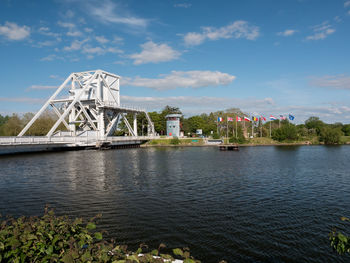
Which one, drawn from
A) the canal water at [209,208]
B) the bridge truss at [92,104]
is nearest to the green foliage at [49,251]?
the canal water at [209,208]

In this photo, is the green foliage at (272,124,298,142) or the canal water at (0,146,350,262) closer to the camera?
the canal water at (0,146,350,262)

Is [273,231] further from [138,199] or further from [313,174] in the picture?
[313,174]

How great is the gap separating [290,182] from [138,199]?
1703cm

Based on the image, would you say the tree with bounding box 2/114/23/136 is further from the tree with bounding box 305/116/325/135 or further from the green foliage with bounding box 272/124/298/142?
the tree with bounding box 305/116/325/135

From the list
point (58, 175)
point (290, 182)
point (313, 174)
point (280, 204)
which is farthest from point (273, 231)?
point (58, 175)

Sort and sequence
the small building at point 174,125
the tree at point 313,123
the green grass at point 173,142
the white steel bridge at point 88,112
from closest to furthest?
the white steel bridge at point 88,112 → the green grass at point 173,142 → the small building at point 174,125 → the tree at point 313,123

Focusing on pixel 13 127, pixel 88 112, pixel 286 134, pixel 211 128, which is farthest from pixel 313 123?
pixel 13 127

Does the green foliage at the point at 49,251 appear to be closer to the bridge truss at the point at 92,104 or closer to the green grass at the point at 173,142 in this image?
the bridge truss at the point at 92,104

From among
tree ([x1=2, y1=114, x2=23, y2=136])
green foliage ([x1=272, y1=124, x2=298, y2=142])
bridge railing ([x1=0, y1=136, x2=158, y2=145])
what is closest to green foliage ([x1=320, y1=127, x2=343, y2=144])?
green foliage ([x1=272, y1=124, x2=298, y2=142])

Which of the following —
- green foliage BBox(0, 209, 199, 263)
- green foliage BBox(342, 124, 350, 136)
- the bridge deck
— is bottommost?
green foliage BBox(0, 209, 199, 263)

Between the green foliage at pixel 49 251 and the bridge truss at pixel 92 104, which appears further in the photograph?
the bridge truss at pixel 92 104

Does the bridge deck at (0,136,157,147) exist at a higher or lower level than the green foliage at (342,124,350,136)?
lower

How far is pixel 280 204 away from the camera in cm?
1839

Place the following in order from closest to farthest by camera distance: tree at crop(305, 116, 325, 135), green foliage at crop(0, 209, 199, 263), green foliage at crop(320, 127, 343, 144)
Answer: green foliage at crop(0, 209, 199, 263)
green foliage at crop(320, 127, 343, 144)
tree at crop(305, 116, 325, 135)
